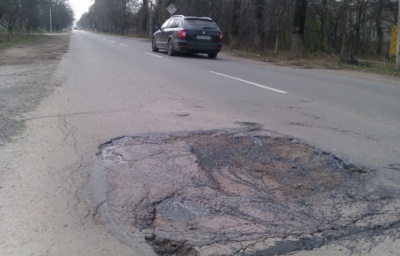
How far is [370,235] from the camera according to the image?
2.92m

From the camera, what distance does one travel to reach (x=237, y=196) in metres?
3.52

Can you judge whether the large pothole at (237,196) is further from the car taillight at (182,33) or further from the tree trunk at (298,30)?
the tree trunk at (298,30)

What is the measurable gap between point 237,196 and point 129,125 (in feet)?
8.61

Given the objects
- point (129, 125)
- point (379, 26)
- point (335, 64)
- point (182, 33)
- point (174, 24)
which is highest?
point (379, 26)

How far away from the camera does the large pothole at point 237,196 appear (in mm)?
2861

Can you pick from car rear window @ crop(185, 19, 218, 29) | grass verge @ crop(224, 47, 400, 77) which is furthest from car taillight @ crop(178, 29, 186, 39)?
grass verge @ crop(224, 47, 400, 77)

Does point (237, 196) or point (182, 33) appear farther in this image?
point (182, 33)

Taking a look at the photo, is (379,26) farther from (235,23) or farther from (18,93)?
(18,93)

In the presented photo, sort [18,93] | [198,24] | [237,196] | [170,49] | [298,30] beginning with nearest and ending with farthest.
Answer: [237,196], [18,93], [198,24], [170,49], [298,30]

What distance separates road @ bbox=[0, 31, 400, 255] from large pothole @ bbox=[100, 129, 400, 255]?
11.1 inches

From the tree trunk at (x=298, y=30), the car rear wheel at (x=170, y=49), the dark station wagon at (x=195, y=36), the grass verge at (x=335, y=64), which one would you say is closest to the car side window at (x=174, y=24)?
the dark station wagon at (x=195, y=36)

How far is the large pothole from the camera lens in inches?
113

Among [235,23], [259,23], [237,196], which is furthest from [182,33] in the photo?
[237,196]

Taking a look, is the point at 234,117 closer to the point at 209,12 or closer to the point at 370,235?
the point at 370,235
